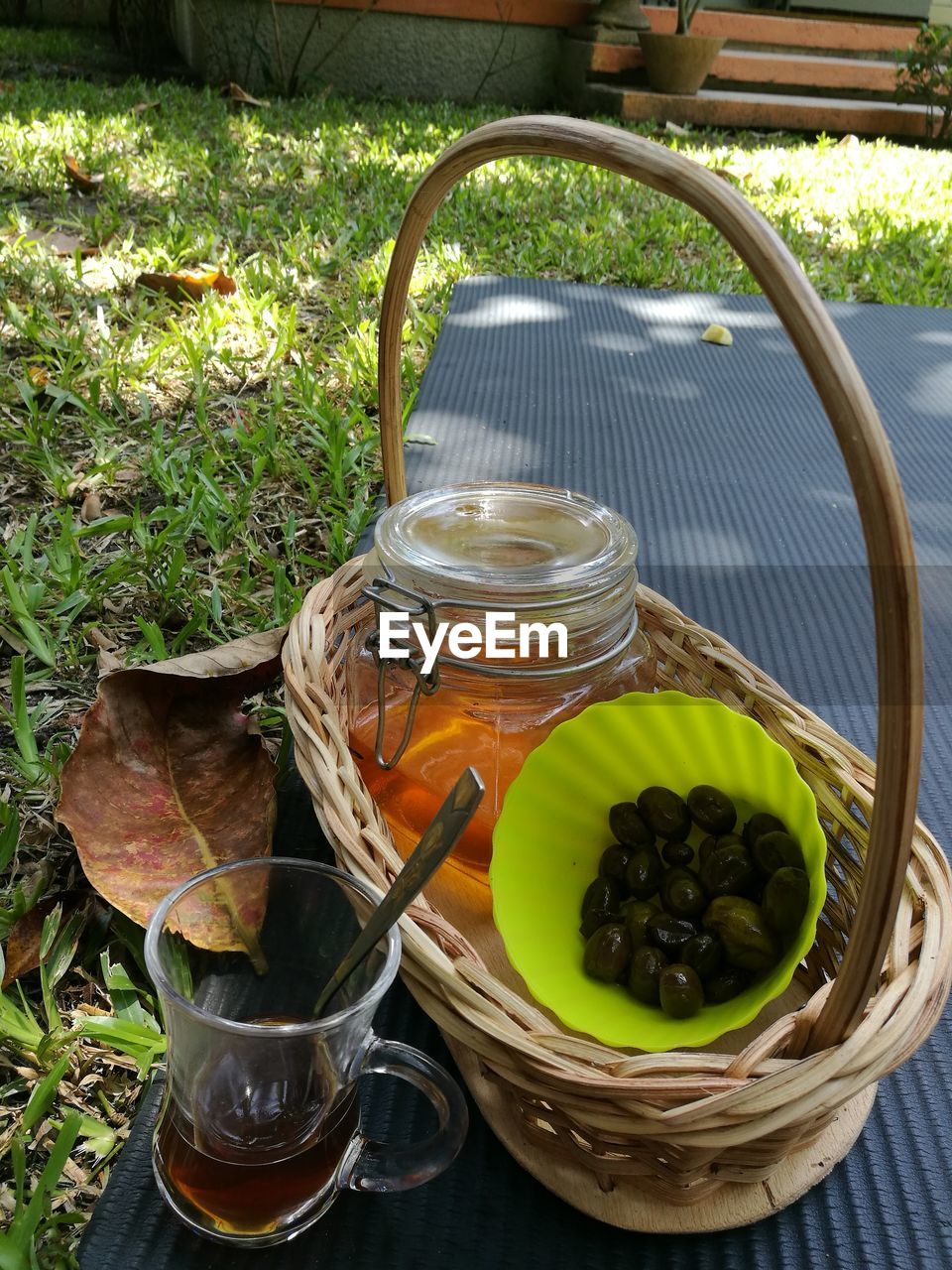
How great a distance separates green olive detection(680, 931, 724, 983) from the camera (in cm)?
75

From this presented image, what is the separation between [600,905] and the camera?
0.82 metres

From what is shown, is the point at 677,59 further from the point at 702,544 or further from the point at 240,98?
the point at 702,544

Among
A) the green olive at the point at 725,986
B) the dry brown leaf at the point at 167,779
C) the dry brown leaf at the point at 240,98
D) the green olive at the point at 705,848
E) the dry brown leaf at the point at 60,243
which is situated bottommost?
the dry brown leaf at the point at 167,779

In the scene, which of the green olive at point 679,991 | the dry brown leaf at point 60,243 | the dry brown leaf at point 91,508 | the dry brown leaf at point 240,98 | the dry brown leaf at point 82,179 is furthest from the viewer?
the dry brown leaf at point 240,98

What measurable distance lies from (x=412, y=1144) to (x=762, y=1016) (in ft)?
0.95

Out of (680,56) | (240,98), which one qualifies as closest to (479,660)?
(240,98)

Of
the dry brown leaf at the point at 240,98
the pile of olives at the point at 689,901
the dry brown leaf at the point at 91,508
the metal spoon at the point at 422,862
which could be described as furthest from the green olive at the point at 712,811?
the dry brown leaf at the point at 240,98

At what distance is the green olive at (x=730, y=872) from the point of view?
31.2 inches

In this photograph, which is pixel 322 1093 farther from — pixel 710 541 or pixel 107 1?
pixel 107 1

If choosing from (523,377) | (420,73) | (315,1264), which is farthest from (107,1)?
(315,1264)

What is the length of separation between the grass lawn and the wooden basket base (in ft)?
0.88

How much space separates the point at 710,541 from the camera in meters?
1.55

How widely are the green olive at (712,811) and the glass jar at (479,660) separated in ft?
0.43

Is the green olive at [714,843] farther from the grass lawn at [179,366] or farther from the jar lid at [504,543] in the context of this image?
the grass lawn at [179,366]
